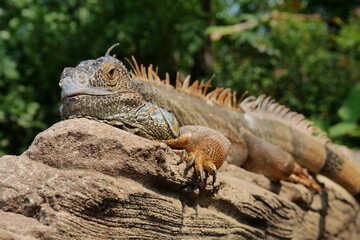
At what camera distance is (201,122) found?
434cm

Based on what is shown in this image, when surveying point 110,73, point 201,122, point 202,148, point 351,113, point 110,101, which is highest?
point 110,73

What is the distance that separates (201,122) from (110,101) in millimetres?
1204

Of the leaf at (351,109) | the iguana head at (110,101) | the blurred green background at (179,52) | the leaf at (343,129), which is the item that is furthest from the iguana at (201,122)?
the leaf at (351,109)

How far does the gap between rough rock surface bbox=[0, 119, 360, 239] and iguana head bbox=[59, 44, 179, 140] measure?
170 mm

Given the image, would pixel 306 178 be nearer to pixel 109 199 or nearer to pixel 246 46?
pixel 109 199

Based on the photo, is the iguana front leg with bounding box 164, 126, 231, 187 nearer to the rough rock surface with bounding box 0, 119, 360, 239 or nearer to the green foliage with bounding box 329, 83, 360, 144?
the rough rock surface with bounding box 0, 119, 360, 239

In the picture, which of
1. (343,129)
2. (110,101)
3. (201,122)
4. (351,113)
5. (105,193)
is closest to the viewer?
(105,193)

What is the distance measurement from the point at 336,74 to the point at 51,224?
8122 mm

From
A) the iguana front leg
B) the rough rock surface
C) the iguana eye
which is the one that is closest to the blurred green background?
the iguana eye

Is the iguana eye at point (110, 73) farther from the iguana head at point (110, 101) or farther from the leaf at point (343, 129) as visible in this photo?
the leaf at point (343, 129)

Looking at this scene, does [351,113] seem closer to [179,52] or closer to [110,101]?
[179,52]

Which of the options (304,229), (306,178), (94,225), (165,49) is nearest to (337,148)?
(306,178)

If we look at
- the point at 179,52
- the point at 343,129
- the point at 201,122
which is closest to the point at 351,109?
the point at 343,129

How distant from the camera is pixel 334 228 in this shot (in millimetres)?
5273
